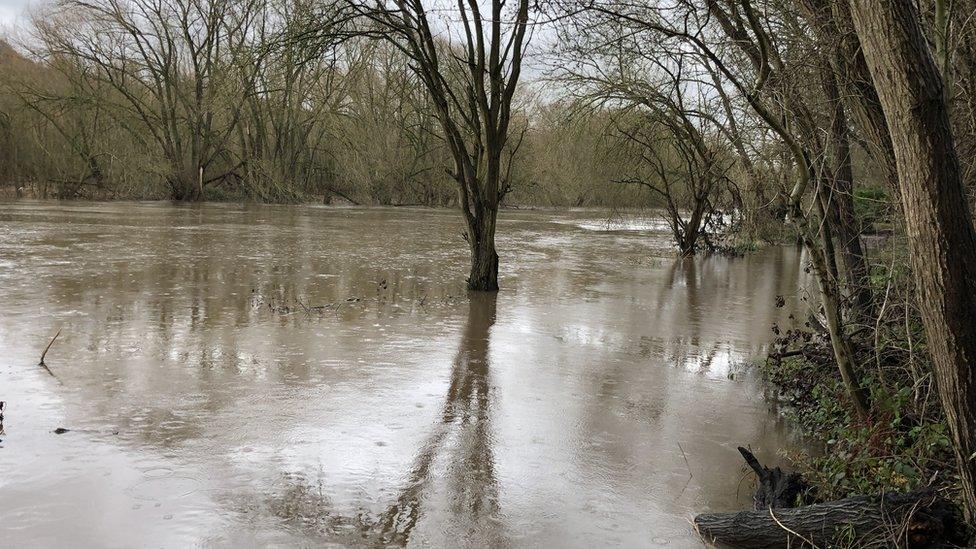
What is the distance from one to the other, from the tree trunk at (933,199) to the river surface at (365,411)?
1.53 meters

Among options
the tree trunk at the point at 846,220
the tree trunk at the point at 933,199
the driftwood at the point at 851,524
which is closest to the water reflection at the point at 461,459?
the driftwood at the point at 851,524

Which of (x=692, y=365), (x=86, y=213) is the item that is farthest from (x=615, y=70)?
(x=86, y=213)

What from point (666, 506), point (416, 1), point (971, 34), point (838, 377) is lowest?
point (666, 506)

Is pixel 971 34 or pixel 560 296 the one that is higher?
pixel 971 34

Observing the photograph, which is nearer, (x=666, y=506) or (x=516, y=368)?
(x=666, y=506)

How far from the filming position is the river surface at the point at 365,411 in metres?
4.13

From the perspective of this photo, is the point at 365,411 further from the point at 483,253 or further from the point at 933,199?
the point at 483,253

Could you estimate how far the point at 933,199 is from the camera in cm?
351

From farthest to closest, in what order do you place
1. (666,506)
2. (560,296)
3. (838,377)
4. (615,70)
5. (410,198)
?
(410,198) < (615,70) < (560,296) < (838,377) < (666,506)

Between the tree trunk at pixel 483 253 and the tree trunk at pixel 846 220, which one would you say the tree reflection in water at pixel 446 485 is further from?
the tree trunk at pixel 483 253

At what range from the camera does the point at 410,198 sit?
4859 centimetres

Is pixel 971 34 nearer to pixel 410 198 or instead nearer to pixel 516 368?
pixel 516 368

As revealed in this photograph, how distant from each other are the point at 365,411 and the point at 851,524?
11.2ft

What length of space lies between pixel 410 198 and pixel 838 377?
142ft
